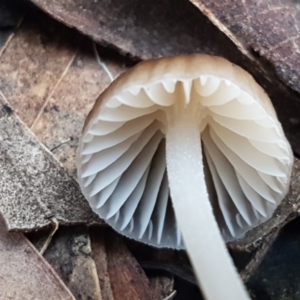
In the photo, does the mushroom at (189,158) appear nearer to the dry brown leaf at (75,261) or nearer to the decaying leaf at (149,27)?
the dry brown leaf at (75,261)

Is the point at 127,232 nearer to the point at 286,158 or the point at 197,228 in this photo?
the point at 197,228

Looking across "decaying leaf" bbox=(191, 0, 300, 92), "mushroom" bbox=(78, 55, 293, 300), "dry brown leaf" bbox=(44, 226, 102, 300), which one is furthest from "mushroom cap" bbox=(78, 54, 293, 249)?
"decaying leaf" bbox=(191, 0, 300, 92)

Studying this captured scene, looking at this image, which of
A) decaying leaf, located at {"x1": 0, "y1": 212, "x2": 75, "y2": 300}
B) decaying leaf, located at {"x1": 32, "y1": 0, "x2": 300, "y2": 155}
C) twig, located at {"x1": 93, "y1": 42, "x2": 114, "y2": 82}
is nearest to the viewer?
decaying leaf, located at {"x1": 0, "y1": 212, "x2": 75, "y2": 300}

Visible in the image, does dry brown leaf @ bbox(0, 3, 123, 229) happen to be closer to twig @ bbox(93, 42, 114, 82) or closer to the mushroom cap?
twig @ bbox(93, 42, 114, 82)

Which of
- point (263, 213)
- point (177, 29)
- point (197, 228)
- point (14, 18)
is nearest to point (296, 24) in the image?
point (177, 29)

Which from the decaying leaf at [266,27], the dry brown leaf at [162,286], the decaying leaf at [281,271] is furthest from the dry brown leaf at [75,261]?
the decaying leaf at [266,27]
